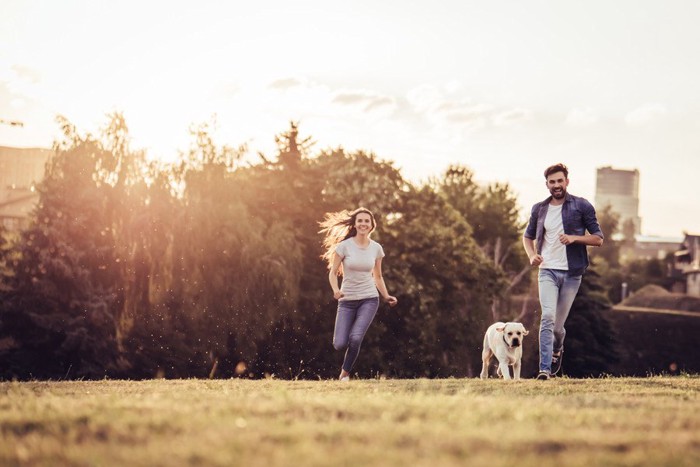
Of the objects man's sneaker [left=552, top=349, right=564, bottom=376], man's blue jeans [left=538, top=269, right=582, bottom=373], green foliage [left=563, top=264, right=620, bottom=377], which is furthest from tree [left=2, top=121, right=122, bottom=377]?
green foliage [left=563, top=264, right=620, bottom=377]

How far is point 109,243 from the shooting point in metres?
33.8

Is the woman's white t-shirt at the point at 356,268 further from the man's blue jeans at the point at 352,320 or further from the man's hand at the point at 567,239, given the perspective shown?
the man's hand at the point at 567,239

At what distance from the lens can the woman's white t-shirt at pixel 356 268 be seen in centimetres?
1277

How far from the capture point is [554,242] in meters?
11.9

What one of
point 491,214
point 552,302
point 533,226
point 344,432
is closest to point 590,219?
point 533,226

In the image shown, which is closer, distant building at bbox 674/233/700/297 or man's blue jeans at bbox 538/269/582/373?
man's blue jeans at bbox 538/269/582/373

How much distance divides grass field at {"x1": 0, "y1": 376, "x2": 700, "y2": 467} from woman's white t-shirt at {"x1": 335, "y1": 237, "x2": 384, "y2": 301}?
5.00 m

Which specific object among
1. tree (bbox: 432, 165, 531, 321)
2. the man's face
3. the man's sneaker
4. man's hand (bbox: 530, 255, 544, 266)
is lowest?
the man's sneaker

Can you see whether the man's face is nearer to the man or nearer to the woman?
the man

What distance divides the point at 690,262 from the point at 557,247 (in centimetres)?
11336

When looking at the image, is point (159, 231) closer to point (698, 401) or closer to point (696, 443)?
point (698, 401)

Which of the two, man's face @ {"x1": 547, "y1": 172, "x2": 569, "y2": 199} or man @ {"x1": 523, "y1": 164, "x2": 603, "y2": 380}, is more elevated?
man's face @ {"x1": 547, "y1": 172, "x2": 569, "y2": 199}

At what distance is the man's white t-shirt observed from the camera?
38.9ft

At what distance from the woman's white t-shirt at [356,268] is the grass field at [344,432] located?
500 centimetres
